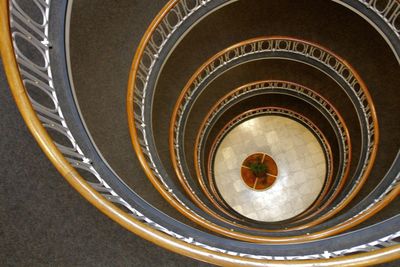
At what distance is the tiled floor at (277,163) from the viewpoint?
871 cm

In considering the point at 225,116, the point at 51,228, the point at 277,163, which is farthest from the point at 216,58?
the point at 51,228

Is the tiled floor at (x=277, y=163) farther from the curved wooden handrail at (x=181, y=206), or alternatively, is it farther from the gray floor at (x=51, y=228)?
the gray floor at (x=51, y=228)

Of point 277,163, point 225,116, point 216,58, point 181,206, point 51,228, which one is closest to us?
point 51,228

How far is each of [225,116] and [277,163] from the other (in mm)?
1947

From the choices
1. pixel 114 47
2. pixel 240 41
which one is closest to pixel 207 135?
pixel 240 41

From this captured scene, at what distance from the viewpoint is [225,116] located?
8.86 meters

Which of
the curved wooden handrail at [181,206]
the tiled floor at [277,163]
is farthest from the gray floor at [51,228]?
the tiled floor at [277,163]

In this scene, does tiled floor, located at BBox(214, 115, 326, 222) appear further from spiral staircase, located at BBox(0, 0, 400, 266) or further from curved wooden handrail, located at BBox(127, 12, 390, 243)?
curved wooden handrail, located at BBox(127, 12, 390, 243)

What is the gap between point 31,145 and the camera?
3.26 metres

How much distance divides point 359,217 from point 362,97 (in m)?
3.37

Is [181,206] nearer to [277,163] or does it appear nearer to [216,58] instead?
[216,58]

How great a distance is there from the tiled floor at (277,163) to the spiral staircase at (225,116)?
3 cm

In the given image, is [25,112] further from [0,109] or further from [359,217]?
[359,217]

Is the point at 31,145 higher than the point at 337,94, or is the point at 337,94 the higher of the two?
the point at 337,94
